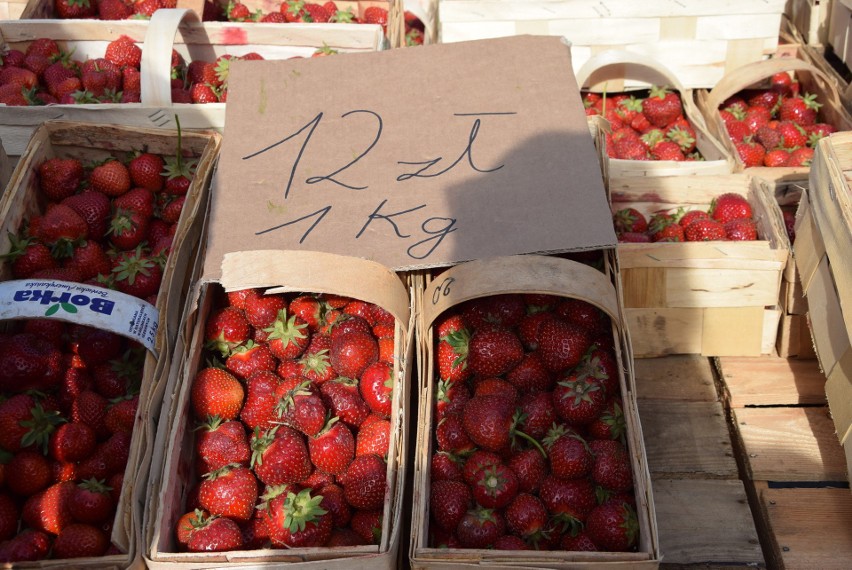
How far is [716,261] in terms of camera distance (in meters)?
2.44

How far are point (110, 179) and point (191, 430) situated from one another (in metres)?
0.97

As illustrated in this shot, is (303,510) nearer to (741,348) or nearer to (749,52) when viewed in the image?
(741,348)

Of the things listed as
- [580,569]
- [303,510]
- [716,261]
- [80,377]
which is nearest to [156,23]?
[80,377]

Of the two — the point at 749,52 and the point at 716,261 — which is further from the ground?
the point at 749,52

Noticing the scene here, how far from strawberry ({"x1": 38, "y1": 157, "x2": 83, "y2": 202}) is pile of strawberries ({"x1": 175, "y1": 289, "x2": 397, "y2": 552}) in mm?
707

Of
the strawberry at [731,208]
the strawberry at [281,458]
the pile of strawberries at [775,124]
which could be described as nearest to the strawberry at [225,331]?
the strawberry at [281,458]

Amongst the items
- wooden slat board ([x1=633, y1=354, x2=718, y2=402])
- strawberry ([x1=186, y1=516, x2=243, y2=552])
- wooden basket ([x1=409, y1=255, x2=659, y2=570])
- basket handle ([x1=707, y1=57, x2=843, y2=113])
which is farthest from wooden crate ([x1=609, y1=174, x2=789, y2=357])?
strawberry ([x1=186, y1=516, x2=243, y2=552])

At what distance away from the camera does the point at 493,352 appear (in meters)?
1.98

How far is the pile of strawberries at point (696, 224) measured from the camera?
2729 millimetres

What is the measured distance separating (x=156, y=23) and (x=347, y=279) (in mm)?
1448

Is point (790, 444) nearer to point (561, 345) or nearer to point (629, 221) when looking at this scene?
point (561, 345)

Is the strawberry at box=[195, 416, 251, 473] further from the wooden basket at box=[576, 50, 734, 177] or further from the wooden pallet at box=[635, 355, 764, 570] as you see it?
the wooden basket at box=[576, 50, 734, 177]

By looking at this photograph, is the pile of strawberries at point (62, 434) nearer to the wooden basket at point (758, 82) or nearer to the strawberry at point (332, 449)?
the strawberry at point (332, 449)

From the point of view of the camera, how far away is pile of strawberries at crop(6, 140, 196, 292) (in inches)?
89.7
